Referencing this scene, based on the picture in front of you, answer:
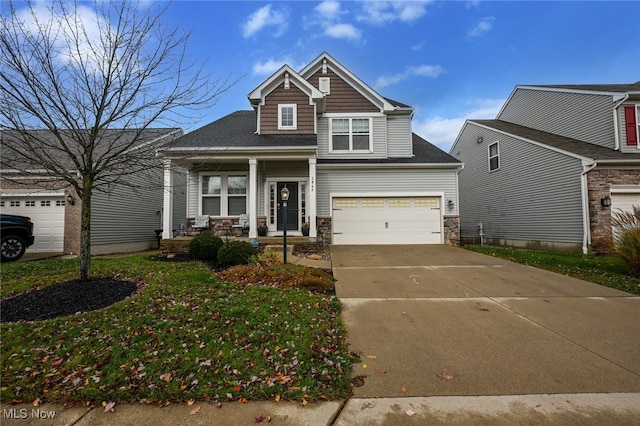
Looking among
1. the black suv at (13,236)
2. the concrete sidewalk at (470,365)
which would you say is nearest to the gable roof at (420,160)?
the concrete sidewalk at (470,365)

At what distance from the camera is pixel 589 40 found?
11352 mm

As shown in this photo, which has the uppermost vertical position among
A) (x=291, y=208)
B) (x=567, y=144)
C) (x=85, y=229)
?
(x=567, y=144)

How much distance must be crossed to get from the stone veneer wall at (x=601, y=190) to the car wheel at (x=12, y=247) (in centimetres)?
1840

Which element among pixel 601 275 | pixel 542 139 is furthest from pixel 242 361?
pixel 542 139

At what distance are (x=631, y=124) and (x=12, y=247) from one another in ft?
70.3

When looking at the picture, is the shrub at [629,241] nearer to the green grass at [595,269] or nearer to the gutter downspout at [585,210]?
the green grass at [595,269]

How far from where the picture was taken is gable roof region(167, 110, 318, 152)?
32.9 ft

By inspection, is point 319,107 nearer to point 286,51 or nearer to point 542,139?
point 286,51

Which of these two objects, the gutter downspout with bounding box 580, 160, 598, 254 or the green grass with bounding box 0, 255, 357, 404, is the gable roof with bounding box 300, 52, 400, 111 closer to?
the gutter downspout with bounding box 580, 160, 598, 254

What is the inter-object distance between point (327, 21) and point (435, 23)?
420cm

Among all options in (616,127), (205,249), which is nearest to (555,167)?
(616,127)

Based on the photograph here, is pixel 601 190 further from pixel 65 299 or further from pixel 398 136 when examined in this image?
pixel 65 299

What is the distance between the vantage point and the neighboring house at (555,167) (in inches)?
384

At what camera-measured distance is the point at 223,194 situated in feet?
37.2
